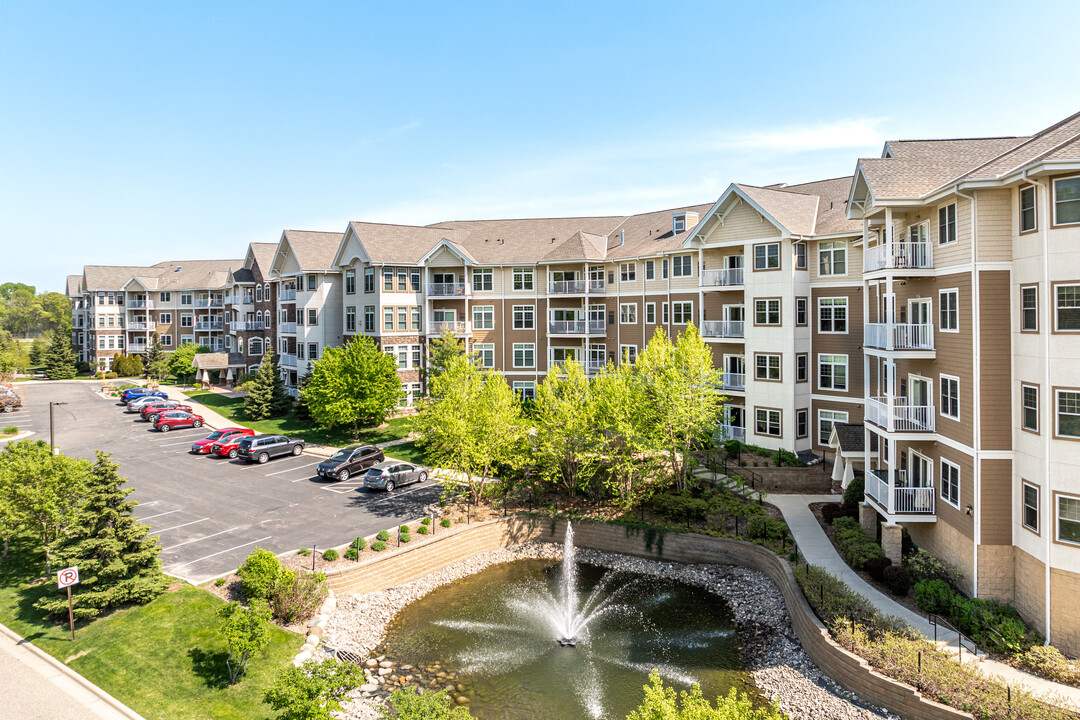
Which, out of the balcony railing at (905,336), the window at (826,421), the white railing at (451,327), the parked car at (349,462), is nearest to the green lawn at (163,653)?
the parked car at (349,462)

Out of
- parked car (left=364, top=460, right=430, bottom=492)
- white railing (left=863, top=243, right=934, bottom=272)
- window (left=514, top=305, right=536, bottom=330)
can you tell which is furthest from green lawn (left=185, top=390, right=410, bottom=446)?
white railing (left=863, top=243, right=934, bottom=272)

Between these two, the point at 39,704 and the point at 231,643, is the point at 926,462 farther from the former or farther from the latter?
the point at 39,704

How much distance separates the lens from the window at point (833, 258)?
32406 mm

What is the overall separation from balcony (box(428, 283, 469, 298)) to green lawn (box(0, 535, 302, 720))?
28.6 m

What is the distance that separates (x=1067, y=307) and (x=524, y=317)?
112ft

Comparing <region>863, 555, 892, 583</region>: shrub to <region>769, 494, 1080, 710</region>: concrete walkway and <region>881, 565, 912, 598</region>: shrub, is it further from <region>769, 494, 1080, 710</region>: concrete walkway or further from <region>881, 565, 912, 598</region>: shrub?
<region>769, 494, 1080, 710</region>: concrete walkway

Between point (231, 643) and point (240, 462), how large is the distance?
2232 centimetres

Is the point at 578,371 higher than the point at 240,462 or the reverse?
higher

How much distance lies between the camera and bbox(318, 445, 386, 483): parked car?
1284 inches

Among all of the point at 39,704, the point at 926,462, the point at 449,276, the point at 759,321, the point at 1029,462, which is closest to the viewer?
the point at 39,704

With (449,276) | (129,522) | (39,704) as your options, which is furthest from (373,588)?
(449,276)

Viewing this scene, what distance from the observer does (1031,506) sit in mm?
17203

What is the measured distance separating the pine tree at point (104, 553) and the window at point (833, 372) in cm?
3067

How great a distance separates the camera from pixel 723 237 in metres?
35.2
